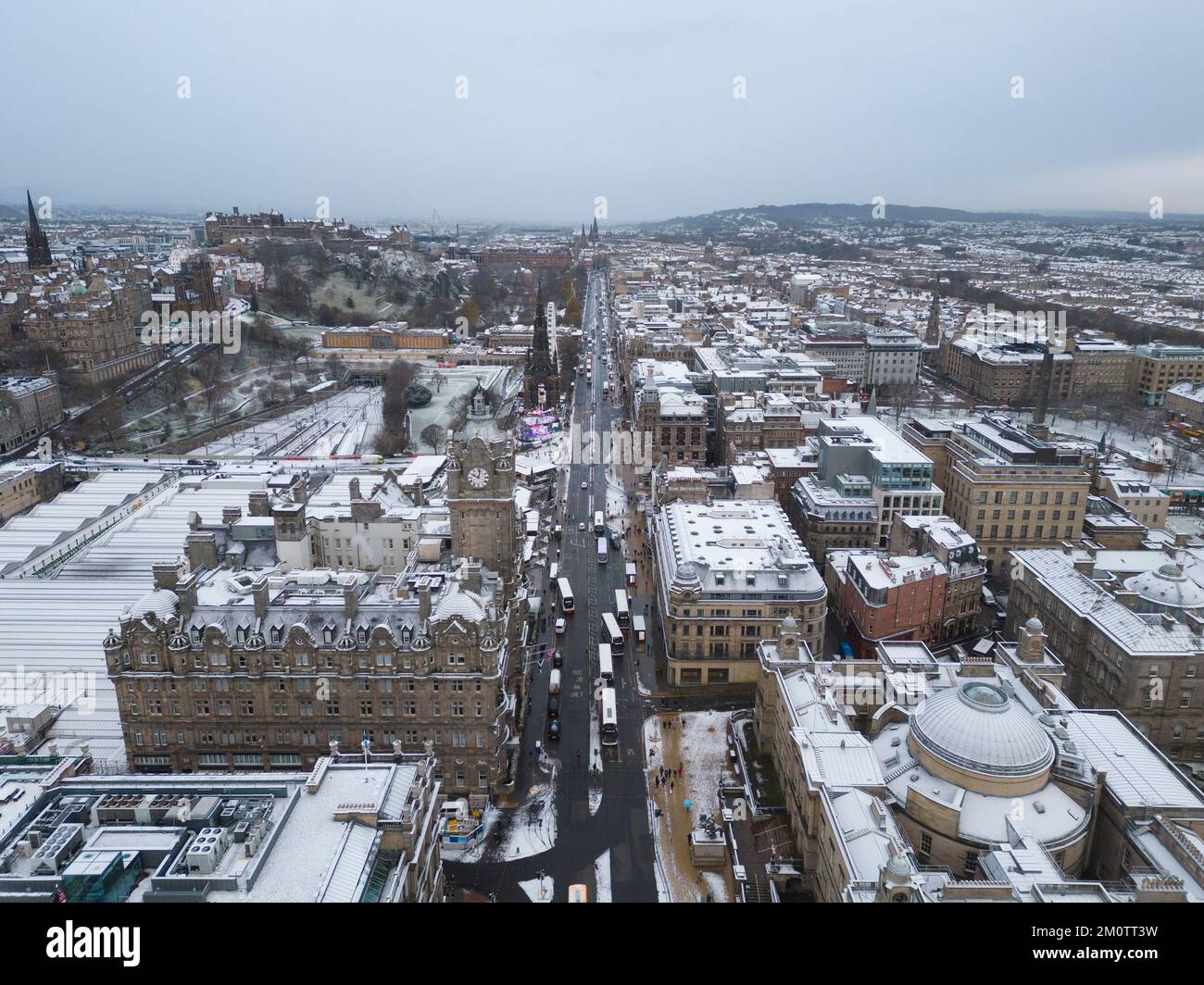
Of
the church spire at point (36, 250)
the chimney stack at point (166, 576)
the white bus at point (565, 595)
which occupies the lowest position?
the white bus at point (565, 595)

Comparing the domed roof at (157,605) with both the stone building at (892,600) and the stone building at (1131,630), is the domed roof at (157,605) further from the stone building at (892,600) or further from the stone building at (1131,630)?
the stone building at (1131,630)

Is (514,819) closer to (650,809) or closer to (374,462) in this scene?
(650,809)

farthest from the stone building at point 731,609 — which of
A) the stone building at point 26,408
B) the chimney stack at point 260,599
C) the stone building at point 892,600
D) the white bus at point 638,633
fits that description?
the stone building at point 26,408

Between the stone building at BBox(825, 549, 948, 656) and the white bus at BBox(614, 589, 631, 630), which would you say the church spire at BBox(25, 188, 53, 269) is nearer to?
the white bus at BBox(614, 589, 631, 630)

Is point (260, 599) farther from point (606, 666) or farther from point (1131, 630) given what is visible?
point (1131, 630)

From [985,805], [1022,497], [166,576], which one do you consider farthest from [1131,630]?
[166,576]

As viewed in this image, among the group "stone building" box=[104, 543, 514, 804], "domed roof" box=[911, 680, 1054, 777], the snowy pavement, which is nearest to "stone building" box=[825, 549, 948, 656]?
the snowy pavement
